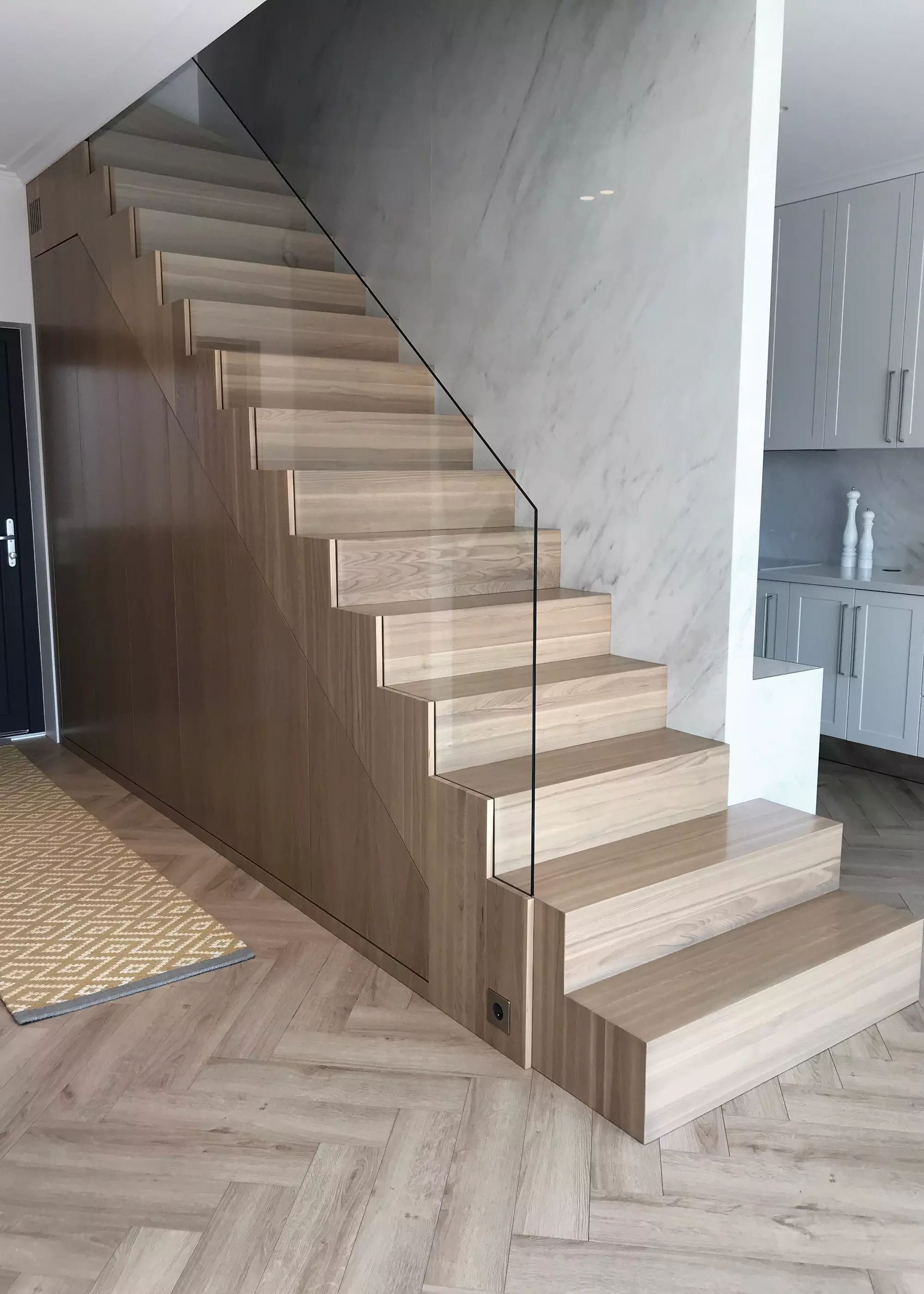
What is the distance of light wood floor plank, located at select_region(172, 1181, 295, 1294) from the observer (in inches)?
72.0

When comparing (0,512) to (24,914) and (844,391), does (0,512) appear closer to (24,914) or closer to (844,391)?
(24,914)

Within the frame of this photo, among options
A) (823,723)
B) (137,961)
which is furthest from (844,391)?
(137,961)

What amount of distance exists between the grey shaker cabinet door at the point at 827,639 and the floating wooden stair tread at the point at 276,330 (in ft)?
7.80

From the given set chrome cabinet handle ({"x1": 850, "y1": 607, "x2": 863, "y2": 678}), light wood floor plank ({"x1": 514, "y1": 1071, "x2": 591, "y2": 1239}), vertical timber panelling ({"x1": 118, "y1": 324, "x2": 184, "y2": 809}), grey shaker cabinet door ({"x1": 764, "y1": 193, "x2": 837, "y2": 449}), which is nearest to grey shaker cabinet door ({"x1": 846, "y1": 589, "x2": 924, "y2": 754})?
chrome cabinet handle ({"x1": 850, "y1": 607, "x2": 863, "y2": 678})

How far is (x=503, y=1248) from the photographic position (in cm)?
192

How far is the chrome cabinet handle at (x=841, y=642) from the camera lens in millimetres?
4746

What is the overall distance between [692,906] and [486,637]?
845mm

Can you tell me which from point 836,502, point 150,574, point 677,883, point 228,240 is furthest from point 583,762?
point 836,502

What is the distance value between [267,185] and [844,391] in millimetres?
2686

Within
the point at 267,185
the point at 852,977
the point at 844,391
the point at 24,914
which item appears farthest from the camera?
the point at 844,391

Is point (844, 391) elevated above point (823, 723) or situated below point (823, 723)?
above

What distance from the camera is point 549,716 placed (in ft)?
9.99

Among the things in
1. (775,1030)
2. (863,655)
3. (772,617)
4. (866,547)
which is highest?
(866,547)

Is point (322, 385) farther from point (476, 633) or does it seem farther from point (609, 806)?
point (609, 806)
